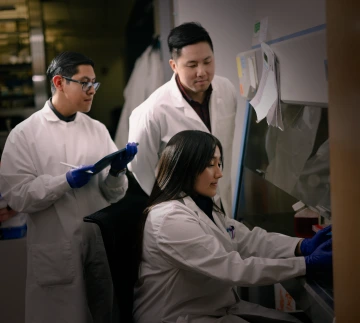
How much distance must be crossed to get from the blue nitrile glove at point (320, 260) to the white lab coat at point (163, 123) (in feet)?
3.16

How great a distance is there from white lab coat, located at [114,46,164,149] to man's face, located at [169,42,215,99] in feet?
1.93

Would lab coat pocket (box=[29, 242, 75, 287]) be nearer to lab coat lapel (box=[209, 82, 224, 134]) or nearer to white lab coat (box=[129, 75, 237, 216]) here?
white lab coat (box=[129, 75, 237, 216])

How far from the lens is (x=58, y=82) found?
7.26ft

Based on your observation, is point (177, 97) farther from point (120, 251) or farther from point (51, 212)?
point (120, 251)

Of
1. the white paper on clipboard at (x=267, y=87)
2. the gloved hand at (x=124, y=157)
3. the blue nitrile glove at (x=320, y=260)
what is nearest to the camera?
the blue nitrile glove at (x=320, y=260)

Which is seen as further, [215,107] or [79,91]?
[215,107]

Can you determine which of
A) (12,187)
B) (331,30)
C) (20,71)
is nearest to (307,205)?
(331,30)

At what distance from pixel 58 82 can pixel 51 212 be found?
0.54 m

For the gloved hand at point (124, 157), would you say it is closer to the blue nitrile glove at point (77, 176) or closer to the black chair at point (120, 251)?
the blue nitrile glove at point (77, 176)

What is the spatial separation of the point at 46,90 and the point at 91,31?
41 centimetres

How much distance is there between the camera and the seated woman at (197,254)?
164 cm

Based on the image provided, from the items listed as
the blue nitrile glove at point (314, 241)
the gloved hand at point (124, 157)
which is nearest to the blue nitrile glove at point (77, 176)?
the gloved hand at point (124, 157)

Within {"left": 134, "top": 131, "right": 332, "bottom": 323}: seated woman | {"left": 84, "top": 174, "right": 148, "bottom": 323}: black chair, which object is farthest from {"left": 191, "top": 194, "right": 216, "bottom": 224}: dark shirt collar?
{"left": 84, "top": 174, "right": 148, "bottom": 323}: black chair

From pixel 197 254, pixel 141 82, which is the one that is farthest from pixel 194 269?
pixel 141 82
